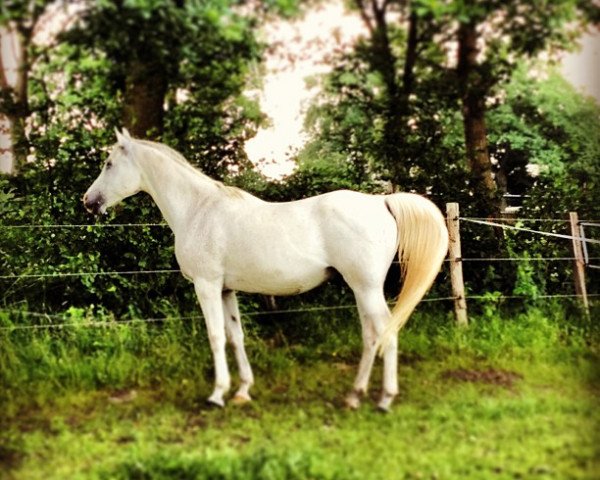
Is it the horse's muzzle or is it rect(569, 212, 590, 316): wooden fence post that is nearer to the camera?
the horse's muzzle

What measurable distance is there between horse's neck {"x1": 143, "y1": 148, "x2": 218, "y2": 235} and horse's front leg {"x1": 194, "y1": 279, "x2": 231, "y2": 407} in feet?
1.75

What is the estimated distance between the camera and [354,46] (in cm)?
548

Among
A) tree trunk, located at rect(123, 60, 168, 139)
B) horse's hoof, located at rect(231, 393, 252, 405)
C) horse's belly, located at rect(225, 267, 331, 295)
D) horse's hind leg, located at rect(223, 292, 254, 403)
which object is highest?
tree trunk, located at rect(123, 60, 168, 139)

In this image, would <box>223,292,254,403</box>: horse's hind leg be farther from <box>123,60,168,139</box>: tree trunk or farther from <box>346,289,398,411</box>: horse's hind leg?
<box>123,60,168,139</box>: tree trunk

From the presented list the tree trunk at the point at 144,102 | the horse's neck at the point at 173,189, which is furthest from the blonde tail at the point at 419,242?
the tree trunk at the point at 144,102

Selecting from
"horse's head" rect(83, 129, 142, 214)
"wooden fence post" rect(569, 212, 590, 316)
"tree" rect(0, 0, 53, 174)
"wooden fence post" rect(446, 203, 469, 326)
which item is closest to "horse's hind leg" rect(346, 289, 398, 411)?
"wooden fence post" rect(446, 203, 469, 326)

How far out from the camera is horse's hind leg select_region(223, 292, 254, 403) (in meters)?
4.01

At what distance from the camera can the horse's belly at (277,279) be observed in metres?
3.97

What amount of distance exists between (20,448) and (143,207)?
2678mm

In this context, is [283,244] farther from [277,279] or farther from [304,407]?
[304,407]

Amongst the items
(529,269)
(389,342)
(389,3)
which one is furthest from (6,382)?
(529,269)

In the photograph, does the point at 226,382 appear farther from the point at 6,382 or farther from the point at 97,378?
the point at 6,382

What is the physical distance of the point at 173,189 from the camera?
426cm

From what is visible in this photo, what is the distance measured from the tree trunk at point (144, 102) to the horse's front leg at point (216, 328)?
2.24m
